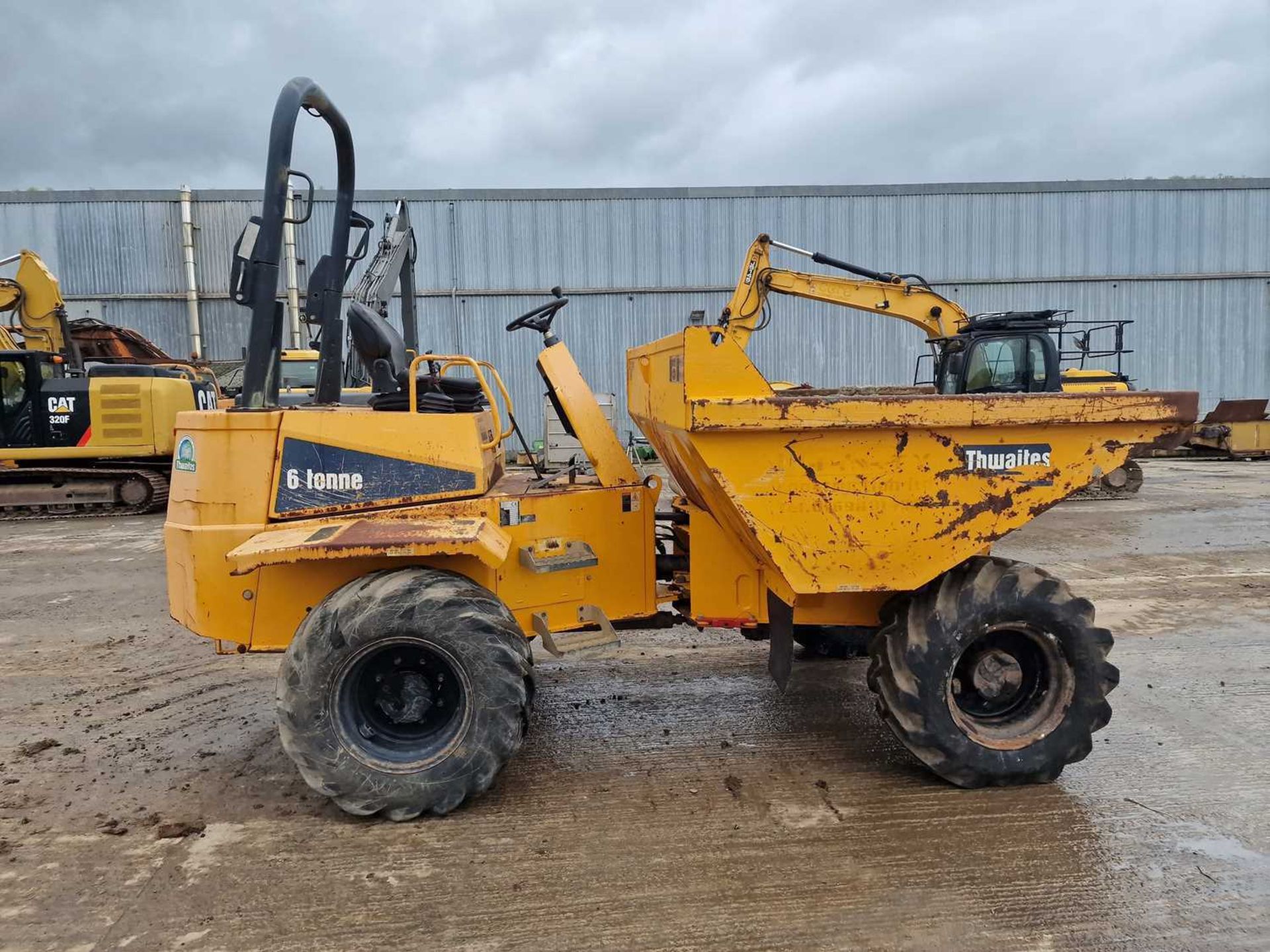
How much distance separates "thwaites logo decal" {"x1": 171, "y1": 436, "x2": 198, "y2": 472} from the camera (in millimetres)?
3506

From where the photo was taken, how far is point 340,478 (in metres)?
3.47

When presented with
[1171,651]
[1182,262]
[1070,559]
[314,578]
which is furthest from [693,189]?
[314,578]

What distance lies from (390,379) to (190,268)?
18.6 meters

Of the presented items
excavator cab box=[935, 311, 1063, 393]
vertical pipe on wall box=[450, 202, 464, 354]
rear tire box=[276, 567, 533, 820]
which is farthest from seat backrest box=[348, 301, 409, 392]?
vertical pipe on wall box=[450, 202, 464, 354]

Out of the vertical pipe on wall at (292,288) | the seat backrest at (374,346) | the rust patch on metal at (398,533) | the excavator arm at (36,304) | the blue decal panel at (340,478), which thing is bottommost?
the rust patch on metal at (398,533)

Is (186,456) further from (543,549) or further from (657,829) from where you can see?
(657,829)

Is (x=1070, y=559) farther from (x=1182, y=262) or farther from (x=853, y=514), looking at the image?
(x=1182, y=262)

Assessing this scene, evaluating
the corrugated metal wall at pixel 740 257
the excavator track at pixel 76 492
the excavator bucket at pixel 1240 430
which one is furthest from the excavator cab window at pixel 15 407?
the excavator bucket at pixel 1240 430

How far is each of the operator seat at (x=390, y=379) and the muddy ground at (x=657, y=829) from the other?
169 cm

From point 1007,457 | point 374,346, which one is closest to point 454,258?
Result: point 374,346

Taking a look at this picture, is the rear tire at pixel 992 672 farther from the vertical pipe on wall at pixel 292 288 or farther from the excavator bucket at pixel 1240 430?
the excavator bucket at pixel 1240 430

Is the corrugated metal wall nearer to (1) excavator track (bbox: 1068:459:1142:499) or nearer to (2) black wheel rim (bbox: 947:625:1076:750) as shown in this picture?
(1) excavator track (bbox: 1068:459:1142:499)

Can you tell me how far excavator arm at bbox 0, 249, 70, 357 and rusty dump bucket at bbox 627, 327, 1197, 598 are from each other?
551 inches

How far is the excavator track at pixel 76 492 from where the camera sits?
38.0ft
